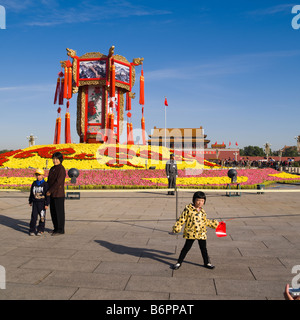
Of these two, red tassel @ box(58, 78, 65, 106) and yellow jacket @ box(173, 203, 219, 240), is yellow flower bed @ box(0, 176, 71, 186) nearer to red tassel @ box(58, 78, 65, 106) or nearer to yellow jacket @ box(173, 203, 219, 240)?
yellow jacket @ box(173, 203, 219, 240)

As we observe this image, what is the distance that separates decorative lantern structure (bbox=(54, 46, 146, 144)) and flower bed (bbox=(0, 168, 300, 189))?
51.0 feet

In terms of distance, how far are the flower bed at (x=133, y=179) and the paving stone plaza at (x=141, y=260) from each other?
8.25 meters

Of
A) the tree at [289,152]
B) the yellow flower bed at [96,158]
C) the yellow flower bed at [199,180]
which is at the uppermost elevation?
the tree at [289,152]

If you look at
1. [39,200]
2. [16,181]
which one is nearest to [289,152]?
[16,181]

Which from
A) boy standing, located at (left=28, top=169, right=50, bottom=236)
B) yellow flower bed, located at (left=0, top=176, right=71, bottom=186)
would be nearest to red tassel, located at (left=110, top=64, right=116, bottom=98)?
yellow flower bed, located at (left=0, top=176, right=71, bottom=186)

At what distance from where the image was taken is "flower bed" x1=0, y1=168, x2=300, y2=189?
53.4 ft

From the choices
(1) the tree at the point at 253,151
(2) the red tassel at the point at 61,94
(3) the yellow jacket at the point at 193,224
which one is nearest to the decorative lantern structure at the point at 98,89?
(2) the red tassel at the point at 61,94

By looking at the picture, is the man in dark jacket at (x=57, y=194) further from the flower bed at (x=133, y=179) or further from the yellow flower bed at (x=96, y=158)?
the yellow flower bed at (x=96, y=158)

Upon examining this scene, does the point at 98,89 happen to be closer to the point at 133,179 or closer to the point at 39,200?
the point at 133,179

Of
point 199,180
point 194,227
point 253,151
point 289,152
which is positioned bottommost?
point 199,180

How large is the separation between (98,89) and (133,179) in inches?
843

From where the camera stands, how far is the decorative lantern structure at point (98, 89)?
3488cm

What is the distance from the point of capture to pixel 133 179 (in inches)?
693

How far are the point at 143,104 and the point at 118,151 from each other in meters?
9.21
